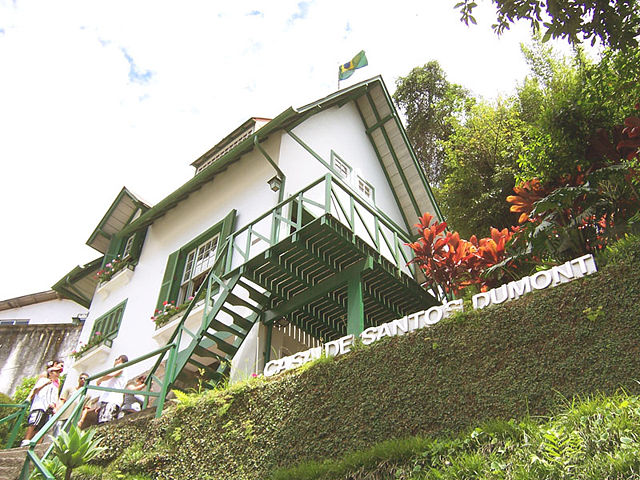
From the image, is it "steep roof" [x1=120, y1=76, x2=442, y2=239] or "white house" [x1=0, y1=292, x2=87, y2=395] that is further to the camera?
"white house" [x1=0, y1=292, x2=87, y2=395]

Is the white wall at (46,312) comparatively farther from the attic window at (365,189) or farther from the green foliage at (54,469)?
the green foliage at (54,469)

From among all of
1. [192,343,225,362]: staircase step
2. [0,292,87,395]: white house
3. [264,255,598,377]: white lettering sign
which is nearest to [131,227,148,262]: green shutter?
[192,343,225,362]: staircase step

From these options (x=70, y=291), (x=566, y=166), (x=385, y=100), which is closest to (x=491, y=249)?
(x=566, y=166)

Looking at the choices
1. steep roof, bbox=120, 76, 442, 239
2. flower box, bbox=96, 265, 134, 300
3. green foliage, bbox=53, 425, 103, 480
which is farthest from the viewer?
steep roof, bbox=120, 76, 442, 239

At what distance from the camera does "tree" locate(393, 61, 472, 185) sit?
2236cm

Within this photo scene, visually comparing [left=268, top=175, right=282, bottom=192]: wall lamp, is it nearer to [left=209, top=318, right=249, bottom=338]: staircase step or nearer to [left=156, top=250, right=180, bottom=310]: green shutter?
[left=209, top=318, right=249, bottom=338]: staircase step

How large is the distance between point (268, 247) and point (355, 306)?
5.94 ft

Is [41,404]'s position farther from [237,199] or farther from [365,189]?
[365,189]

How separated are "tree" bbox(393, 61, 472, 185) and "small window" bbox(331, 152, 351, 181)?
26.7 ft

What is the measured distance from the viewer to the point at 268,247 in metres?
10.2

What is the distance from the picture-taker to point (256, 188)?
1255cm

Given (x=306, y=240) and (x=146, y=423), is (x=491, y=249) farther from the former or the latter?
(x=146, y=423)

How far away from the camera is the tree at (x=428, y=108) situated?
2236 cm

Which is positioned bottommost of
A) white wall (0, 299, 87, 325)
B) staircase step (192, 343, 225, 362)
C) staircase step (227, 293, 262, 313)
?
staircase step (192, 343, 225, 362)
